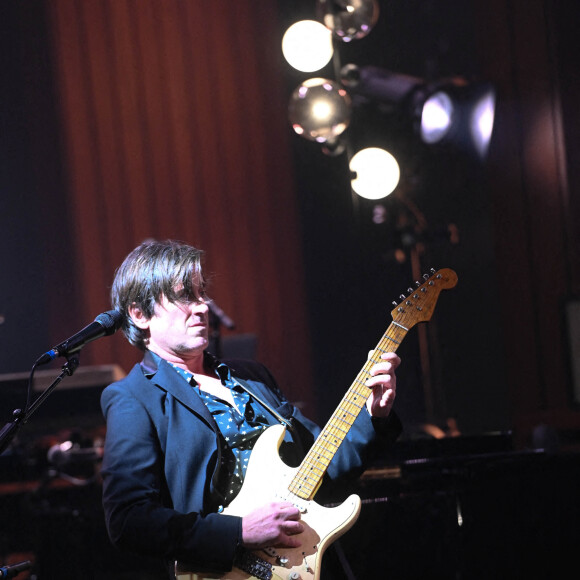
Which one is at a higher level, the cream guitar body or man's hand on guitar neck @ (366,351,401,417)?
man's hand on guitar neck @ (366,351,401,417)

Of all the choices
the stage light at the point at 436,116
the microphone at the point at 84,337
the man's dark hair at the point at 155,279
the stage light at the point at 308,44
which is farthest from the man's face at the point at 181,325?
the stage light at the point at 436,116

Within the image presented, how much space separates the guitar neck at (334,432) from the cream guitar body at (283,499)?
0.08ft

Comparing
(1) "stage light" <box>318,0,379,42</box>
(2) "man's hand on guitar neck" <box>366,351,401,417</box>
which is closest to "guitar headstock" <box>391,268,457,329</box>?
(2) "man's hand on guitar neck" <box>366,351,401,417</box>

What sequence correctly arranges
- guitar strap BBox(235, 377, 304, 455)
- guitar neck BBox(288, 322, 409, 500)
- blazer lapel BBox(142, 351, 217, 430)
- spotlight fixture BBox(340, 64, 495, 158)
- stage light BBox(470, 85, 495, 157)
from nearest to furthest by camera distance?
guitar neck BBox(288, 322, 409, 500)
blazer lapel BBox(142, 351, 217, 430)
guitar strap BBox(235, 377, 304, 455)
stage light BBox(470, 85, 495, 157)
spotlight fixture BBox(340, 64, 495, 158)

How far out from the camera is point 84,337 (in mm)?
2250

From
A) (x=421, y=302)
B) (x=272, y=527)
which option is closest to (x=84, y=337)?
(x=272, y=527)

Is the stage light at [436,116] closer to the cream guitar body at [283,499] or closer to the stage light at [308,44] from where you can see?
the stage light at [308,44]

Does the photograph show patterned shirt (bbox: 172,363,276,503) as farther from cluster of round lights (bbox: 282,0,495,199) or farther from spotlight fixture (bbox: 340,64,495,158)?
spotlight fixture (bbox: 340,64,495,158)

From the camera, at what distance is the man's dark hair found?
7.85 feet

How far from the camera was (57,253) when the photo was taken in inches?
239

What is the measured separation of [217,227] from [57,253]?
1.21 meters

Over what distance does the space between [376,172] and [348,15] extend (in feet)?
3.26

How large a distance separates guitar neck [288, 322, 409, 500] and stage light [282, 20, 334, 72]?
2.96 meters

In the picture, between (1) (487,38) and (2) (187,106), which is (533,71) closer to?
(1) (487,38)
